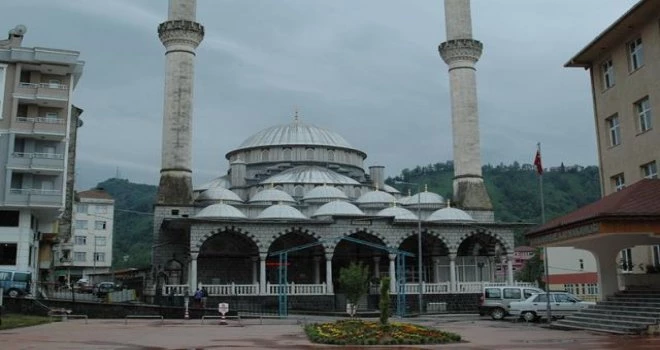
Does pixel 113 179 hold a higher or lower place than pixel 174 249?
higher

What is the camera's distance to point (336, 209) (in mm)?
37062

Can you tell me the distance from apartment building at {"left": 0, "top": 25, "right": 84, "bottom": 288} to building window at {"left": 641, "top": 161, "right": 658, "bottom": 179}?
23262mm

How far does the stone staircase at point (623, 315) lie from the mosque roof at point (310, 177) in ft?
84.9

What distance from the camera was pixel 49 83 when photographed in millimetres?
31672

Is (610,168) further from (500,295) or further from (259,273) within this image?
(259,273)

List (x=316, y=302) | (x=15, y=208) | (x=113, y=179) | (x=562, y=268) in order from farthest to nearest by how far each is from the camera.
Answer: (x=113, y=179) → (x=562, y=268) → (x=316, y=302) → (x=15, y=208)

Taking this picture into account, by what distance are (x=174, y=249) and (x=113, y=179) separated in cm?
9801

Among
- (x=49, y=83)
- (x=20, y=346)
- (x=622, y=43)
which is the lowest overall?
(x=20, y=346)

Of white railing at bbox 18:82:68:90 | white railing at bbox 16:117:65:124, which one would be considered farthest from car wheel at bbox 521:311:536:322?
white railing at bbox 18:82:68:90

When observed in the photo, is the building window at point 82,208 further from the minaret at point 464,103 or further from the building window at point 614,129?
the building window at point 614,129

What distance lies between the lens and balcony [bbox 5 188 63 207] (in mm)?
29672

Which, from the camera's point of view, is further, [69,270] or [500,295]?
[69,270]

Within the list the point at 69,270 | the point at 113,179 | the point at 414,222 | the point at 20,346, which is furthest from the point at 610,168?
the point at 113,179

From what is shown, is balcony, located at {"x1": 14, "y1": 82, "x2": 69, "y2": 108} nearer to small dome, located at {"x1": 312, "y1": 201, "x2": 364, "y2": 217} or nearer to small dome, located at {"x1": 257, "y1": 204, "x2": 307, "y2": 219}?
small dome, located at {"x1": 257, "y1": 204, "x2": 307, "y2": 219}
